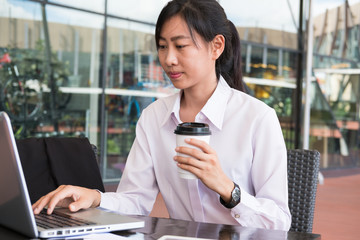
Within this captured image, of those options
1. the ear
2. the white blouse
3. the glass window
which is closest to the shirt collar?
the white blouse

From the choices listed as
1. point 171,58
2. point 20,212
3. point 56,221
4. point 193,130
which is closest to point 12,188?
point 20,212

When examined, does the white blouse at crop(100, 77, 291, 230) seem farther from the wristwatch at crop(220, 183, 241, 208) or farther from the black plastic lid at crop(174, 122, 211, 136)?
the black plastic lid at crop(174, 122, 211, 136)

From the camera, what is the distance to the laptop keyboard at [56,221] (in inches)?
45.3

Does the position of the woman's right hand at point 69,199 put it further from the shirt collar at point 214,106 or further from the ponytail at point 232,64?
the ponytail at point 232,64

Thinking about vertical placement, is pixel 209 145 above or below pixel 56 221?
above

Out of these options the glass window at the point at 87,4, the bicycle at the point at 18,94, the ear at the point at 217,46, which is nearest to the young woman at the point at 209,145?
the ear at the point at 217,46

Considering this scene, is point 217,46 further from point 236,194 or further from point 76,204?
point 76,204

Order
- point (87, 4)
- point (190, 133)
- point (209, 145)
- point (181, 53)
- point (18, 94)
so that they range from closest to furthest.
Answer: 1. point (190, 133)
2. point (209, 145)
3. point (181, 53)
4. point (18, 94)
5. point (87, 4)

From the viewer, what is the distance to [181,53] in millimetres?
1621

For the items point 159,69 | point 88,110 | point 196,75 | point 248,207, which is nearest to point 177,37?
point 196,75

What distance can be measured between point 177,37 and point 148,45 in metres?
4.37

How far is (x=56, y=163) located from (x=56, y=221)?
28.3 inches

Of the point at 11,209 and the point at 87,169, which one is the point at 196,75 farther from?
the point at 11,209

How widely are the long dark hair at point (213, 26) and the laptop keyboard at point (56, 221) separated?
71cm
